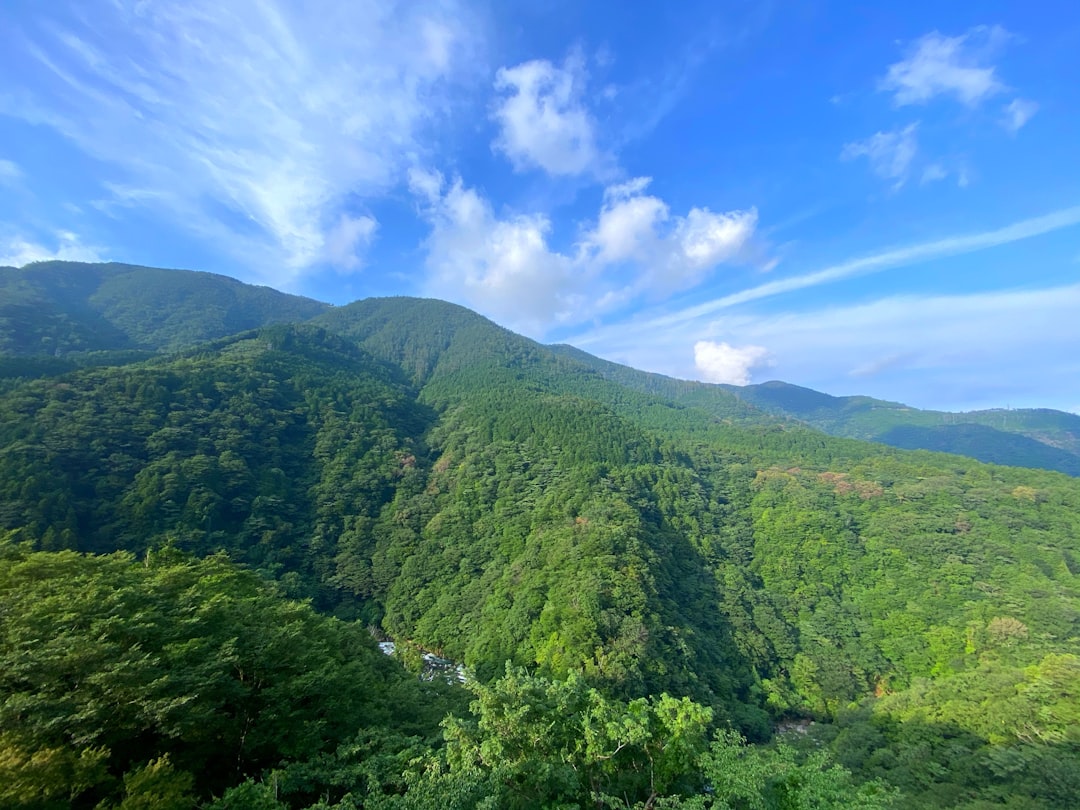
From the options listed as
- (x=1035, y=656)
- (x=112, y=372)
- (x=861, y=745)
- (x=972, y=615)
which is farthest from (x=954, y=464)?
(x=112, y=372)

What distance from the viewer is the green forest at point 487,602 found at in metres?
13.4

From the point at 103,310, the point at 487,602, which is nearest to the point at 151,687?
the point at 487,602

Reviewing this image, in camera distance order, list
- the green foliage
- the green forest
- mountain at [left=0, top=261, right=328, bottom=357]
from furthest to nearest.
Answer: mountain at [left=0, top=261, right=328, bottom=357]
the green forest
the green foliage

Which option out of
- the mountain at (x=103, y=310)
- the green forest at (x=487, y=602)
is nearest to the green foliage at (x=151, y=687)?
the green forest at (x=487, y=602)

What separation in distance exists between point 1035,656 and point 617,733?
2365 inches

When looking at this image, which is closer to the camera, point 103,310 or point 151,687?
point 151,687

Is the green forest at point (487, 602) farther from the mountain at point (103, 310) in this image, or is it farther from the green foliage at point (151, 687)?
the mountain at point (103, 310)

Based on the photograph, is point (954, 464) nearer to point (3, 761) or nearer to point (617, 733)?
point (617, 733)

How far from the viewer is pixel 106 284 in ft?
589

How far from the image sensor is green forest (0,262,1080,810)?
13.4 m

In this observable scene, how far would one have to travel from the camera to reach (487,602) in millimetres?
58500

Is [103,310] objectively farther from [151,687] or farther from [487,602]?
[151,687]

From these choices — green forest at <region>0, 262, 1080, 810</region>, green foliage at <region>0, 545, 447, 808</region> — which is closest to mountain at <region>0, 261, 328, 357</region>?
green forest at <region>0, 262, 1080, 810</region>

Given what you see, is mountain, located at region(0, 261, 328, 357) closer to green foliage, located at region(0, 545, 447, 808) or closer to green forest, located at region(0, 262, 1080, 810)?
green forest, located at region(0, 262, 1080, 810)
